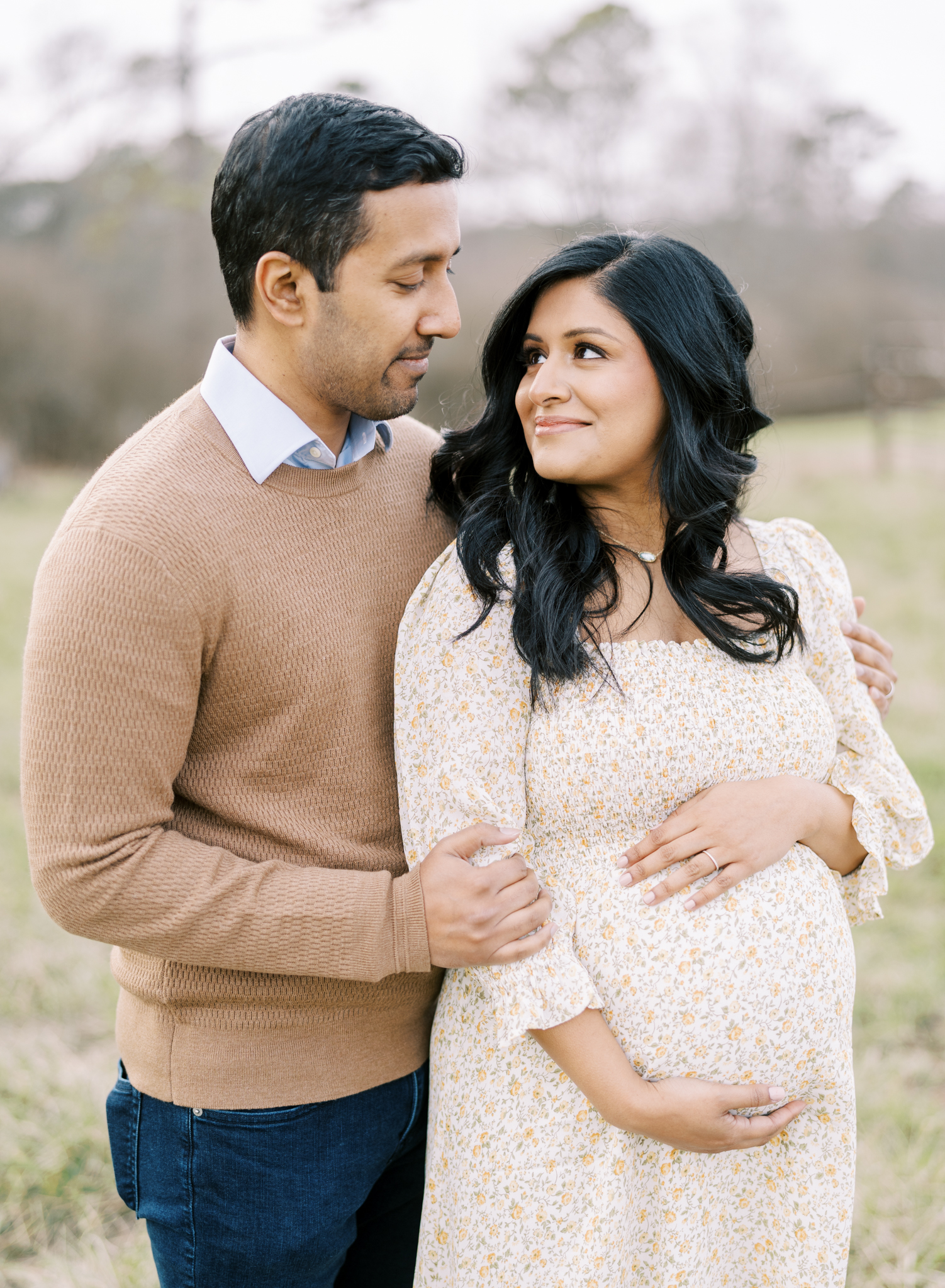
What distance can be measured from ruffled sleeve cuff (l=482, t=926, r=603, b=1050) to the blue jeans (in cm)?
34

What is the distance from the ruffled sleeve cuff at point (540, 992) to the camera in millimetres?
1467

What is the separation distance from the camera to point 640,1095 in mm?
1482

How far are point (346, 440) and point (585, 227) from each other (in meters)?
0.61

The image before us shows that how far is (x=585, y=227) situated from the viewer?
1.92 meters

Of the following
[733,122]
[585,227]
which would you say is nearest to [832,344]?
[733,122]

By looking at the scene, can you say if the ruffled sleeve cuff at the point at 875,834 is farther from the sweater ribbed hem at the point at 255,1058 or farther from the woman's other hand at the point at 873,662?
the sweater ribbed hem at the point at 255,1058

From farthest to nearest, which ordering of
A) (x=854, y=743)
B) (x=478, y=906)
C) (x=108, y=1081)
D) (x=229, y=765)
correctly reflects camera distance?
1. (x=108, y=1081)
2. (x=854, y=743)
3. (x=229, y=765)
4. (x=478, y=906)

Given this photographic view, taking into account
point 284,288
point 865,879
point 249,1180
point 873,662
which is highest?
point 284,288

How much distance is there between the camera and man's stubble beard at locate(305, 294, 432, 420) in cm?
155

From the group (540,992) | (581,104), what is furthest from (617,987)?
(581,104)

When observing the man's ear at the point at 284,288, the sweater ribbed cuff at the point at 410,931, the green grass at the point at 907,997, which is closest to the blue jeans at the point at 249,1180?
the sweater ribbed cuff at the point at 410,931

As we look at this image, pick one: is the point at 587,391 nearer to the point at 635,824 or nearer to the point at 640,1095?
the point at 635,824

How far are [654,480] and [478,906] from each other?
794 millimetres

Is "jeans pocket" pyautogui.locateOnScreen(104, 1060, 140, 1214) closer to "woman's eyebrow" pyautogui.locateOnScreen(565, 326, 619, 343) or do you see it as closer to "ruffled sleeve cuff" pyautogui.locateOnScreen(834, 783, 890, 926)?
"ruffled sleeve cuff" pyautogui.locateOnScreen(834, 783, 890, 926)
